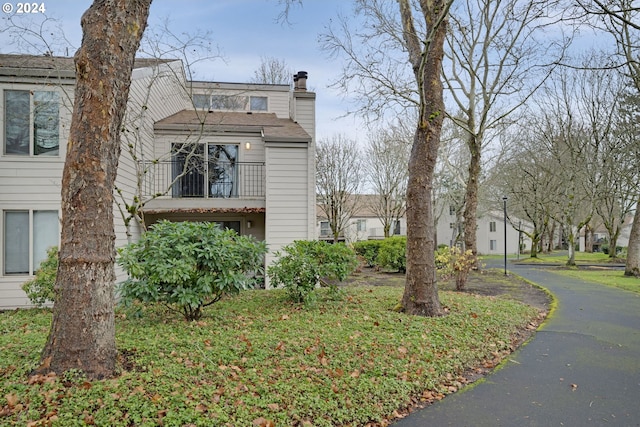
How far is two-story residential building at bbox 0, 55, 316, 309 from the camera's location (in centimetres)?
878

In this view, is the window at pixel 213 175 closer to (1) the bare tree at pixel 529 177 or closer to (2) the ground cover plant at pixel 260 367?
(2) the ground cover plant at pixel 260 367

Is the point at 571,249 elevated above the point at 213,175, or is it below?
below

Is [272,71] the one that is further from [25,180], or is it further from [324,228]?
[25,180]

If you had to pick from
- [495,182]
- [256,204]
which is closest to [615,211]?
[495,182]

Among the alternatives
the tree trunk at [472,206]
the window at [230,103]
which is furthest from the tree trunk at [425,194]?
the window at [230,103]

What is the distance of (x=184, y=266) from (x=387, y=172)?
904 inches

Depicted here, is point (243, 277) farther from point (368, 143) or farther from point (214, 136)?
point (368, 143)

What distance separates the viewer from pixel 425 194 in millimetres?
7359

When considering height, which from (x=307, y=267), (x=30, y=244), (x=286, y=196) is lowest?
(x=307, y=267)

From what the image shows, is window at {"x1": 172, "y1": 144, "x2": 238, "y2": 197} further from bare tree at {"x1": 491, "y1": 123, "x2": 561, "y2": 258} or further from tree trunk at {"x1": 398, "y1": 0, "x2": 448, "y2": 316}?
bare tree at {"x1": 491, "y1": 123, "x2": 561, "y2": 258}

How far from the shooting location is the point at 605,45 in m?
17.3

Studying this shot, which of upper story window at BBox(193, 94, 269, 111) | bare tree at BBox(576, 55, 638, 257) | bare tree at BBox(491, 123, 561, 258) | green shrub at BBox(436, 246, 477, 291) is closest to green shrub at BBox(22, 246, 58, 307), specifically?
upper story window at BBox(193, 94, 269, 111)

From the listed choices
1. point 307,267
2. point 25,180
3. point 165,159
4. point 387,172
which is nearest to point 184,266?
point 307,267

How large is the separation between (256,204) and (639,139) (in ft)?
58.3
